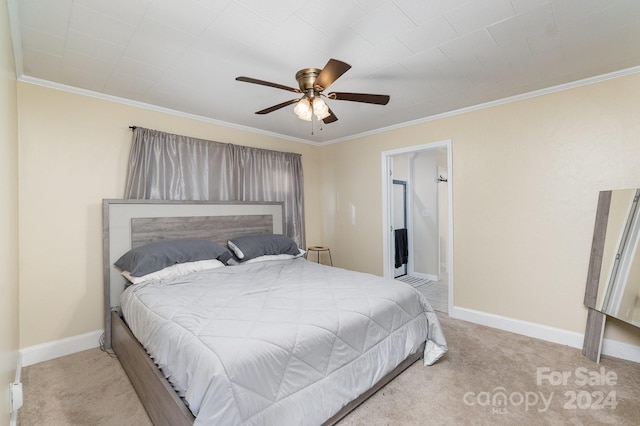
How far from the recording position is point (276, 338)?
1.49 metres

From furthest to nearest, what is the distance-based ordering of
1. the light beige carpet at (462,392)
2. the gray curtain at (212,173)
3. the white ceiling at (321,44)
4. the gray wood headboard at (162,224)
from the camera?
the gray curtain at (212,173)
the gray wood headboard at (162,224)
the light beige carpet at (462,392)
the white ceiling at (321,44)

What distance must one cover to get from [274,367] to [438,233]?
4675mm

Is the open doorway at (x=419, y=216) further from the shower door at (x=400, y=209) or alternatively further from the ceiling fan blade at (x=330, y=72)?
the ceiling fan blade at (x=330, y=72)

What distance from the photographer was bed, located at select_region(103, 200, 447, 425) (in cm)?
133

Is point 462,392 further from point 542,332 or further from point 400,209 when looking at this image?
point 400,209

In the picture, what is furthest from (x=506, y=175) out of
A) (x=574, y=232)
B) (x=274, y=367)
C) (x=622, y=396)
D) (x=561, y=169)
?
(x=274, y=367)

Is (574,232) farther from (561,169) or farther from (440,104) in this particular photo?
(440,104)

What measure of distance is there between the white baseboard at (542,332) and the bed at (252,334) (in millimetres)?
1200

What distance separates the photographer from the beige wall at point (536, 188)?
8.18 feet

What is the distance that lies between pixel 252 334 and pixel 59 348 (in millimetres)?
2327

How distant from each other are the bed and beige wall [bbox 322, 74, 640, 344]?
4.18 feet

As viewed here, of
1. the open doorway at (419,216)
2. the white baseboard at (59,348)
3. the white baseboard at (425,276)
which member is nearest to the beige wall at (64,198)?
the white baseboard at (59,348)

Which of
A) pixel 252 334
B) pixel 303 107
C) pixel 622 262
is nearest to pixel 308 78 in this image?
pixel 303 107

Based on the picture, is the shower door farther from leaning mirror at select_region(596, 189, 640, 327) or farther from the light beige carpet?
leaning mirror at select_region(596, 189, 640, 327)
